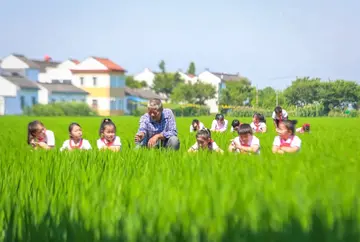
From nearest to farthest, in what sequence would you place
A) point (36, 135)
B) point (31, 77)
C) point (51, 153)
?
point (51, 153), point (36, 135), point (31, 77)

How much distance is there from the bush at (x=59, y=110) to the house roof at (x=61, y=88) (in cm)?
1030

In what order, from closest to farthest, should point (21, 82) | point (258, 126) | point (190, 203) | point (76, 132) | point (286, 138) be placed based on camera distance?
point (190, 203) < point (286, 138) < point (76, 132) < point (258, 126) < point (21, 82)

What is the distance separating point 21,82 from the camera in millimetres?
75125

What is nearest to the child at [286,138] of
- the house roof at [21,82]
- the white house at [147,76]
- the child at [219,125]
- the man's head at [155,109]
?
the man's head at [155,109]

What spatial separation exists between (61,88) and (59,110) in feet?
48.7

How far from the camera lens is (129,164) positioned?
744 cm

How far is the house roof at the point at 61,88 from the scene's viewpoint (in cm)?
8044

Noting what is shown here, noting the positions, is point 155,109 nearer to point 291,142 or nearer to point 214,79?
point 291,142

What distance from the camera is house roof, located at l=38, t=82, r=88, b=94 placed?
80.4m

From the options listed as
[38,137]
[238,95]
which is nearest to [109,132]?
[38,137]

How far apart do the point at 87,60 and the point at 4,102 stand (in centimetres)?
1595

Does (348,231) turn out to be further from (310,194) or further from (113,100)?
(113,100)

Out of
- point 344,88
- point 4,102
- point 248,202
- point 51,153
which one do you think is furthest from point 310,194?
point 4,102

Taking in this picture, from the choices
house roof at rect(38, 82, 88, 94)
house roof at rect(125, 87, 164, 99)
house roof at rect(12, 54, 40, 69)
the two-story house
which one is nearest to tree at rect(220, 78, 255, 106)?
the two-story house
